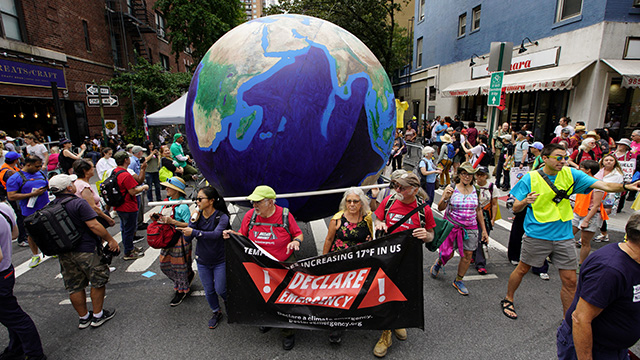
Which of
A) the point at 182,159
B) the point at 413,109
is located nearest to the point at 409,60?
the point at 413,109

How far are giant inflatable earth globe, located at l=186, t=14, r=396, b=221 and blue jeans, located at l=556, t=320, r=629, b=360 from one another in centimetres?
210

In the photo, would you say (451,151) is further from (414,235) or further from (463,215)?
(414,235)

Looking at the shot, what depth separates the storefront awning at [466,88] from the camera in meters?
16.9

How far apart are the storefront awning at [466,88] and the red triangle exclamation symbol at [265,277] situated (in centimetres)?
1687

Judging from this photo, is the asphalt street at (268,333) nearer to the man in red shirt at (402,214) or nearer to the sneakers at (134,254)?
the man in red shirt at (402,214)

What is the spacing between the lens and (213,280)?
361cm

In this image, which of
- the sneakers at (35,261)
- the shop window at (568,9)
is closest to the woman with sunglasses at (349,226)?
the sneakers at (35,261)

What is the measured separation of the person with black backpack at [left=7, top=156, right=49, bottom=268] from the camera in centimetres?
498

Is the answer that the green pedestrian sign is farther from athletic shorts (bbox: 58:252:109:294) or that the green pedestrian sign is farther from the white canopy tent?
the white canopy tent

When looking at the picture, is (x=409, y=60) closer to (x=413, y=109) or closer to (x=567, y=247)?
(x=413, y=109)

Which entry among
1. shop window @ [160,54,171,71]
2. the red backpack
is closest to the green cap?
the red backpack

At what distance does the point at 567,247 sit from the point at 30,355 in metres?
5.50

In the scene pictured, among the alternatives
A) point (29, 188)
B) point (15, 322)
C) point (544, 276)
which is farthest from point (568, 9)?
point (15, 322)

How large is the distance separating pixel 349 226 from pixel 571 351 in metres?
1.93
